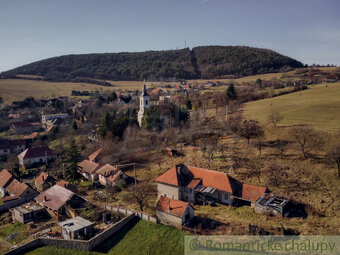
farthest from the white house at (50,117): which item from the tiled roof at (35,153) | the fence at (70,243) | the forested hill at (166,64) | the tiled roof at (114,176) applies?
the forested hill at (166,64)

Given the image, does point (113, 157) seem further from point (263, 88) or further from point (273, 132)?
point (263, 88)

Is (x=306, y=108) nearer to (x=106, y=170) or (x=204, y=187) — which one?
(x=204, y=187)

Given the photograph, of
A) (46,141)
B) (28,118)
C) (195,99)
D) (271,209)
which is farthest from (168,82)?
(271,209)

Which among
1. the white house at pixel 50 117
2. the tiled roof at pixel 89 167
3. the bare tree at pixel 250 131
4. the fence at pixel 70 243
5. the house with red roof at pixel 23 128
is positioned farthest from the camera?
the white house at pixel 50 117

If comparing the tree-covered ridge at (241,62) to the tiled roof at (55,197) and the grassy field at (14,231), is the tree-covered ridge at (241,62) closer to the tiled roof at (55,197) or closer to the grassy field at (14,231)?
the tiled roof at (55,197)

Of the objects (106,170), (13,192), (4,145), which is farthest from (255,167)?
(4,145)
